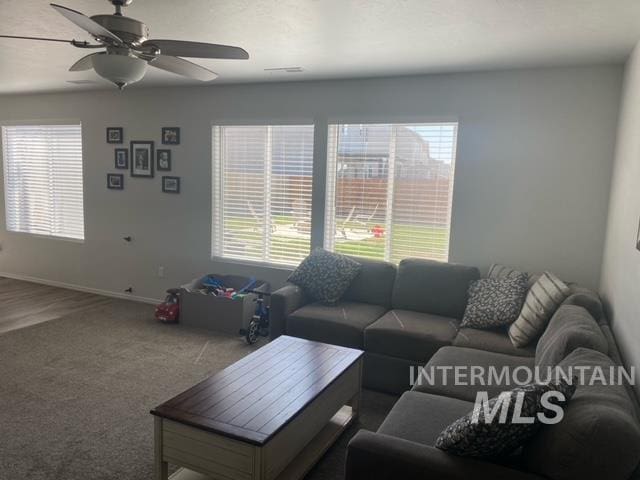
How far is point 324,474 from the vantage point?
2.62 meters

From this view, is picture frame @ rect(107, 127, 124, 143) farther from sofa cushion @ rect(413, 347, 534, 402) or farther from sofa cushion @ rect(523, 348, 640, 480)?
sofa cushion @ rect(523, 348, 640, 480)

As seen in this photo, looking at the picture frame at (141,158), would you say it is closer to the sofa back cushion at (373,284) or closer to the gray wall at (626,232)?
the sofa back cushion at (373,284)

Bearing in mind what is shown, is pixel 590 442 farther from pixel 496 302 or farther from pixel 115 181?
pixel 115 181

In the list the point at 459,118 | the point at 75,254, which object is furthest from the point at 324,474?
the point at 75,254

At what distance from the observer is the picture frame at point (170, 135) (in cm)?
554

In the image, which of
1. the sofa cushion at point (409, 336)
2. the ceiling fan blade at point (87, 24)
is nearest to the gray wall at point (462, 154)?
the sofa cushion at point (409, 336)

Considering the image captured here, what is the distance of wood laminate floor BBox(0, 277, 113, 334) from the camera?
515 centimetres

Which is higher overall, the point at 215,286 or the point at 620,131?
the point at 620,131

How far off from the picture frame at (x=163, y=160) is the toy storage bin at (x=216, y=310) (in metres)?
1.43

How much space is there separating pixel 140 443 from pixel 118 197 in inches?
153

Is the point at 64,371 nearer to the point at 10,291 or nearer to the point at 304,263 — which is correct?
the point at 304,263

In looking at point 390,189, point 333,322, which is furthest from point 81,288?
point 390,189

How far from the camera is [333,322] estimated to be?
12.7ft

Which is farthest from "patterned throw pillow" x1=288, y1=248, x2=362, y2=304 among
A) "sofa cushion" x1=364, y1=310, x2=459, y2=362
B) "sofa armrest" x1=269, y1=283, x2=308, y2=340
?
"sofa cushion" x1=364, y1=310, x2=459, y2=362
